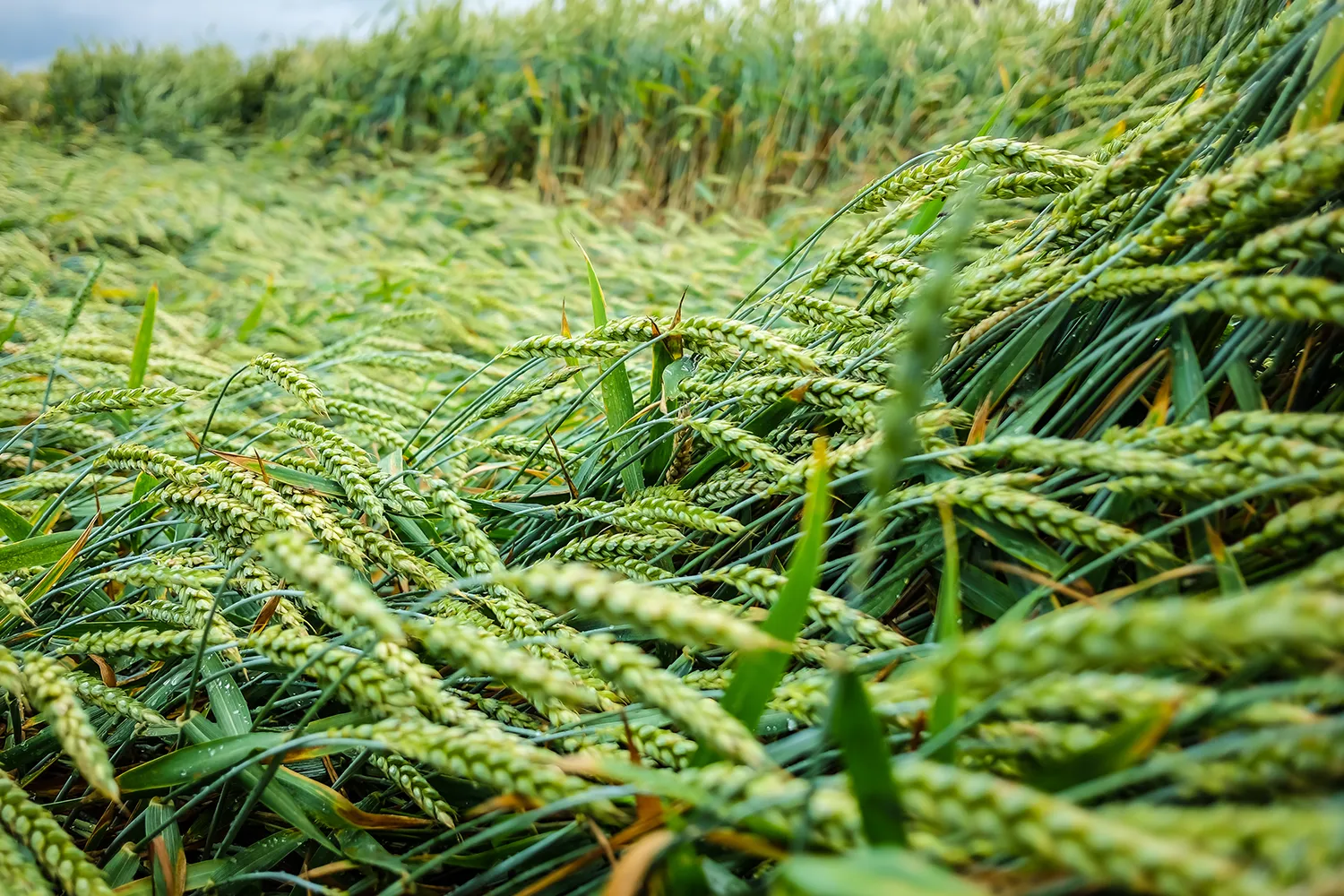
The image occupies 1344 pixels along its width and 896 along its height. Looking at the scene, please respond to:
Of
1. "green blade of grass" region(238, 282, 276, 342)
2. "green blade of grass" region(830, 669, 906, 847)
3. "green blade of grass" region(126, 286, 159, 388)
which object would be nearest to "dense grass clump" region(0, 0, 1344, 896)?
Result: "green blade of grass" region(830, 669, 906, 847)

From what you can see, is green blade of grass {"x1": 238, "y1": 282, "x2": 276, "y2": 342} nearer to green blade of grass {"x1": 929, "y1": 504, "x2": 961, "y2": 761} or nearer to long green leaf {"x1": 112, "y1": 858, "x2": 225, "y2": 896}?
long green leaf {"x1": 112, "y1": 858, "x2": 225, "y2": 896}

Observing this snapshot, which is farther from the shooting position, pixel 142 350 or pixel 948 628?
pixel 142 350

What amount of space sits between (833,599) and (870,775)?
21 cm

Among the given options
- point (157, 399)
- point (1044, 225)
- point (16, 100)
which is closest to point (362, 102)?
point (16, 100)

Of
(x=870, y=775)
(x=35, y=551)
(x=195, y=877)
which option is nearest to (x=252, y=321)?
(x=35, y=551)

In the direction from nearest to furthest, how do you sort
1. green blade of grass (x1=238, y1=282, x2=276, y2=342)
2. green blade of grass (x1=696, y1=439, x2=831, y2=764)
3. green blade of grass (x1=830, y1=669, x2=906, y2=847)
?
green blade of grass (x1=830, y1=669, x2=906, y2=847) → green blade of grass (x1=696, y1=439, x2=831, y2=764) → green blade of grass (x1=238, y1=282, x2=276, y2=342)

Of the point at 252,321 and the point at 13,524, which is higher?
the point at 252,321

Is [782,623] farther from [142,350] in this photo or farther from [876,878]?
[142,350]

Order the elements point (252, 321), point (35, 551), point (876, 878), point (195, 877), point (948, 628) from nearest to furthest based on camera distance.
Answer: point (876, 878) < point (948, 628) < point (195, 877) < point (35, 551) < point (252, 321)

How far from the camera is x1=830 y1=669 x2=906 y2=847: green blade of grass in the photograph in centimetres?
36

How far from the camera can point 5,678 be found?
54 centimetres

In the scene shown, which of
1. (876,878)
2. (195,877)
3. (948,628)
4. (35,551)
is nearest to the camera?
(876,878)

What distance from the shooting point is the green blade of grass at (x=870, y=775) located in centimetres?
36

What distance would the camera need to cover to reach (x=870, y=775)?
358 mm
